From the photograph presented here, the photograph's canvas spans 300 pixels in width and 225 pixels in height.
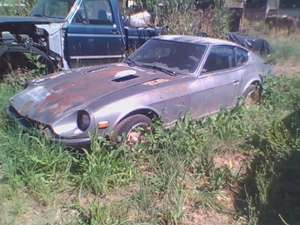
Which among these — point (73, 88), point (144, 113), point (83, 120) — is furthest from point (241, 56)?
point (83, 120)

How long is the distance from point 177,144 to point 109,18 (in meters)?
3.93

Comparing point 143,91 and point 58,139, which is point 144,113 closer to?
point 143,91

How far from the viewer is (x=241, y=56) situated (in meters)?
6.90

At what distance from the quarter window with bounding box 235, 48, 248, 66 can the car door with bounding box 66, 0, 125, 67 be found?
2285 millimetres

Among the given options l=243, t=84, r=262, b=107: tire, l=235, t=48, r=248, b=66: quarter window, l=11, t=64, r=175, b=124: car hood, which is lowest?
l=243, t=84, r=262, b=107: tire

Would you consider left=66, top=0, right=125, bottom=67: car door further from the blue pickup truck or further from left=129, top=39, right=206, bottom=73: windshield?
left=129, top=39, right=206, bottom=73: windshield

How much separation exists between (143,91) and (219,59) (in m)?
1.55

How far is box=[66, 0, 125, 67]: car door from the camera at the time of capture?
7.75 m

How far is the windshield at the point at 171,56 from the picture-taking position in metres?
5.99

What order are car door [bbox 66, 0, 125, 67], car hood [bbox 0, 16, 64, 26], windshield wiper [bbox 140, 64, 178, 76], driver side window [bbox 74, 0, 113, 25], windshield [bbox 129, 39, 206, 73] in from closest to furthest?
1. windshield wiper [bbox 140, 64, 178, 76]
2. windshield [bbox 129, 39, 206, 73]
3. car hood [bbox 0, 16, 64, 26]
4. car door [bbox 66, 0, 125, 67]
5. driver side window [bbox 74, 0, 113, 25]

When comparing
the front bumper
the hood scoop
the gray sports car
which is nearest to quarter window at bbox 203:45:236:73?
the gray sports car

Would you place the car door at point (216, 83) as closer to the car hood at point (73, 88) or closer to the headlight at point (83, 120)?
the car hood at point (73, 88)

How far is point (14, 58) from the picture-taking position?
7.08 meters

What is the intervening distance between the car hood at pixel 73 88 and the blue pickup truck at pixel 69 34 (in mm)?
1316
